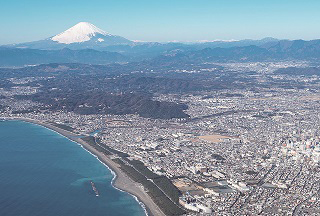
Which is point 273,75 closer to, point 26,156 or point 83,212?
point 26,156

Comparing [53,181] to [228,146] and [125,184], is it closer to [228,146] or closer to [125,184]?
[125,184]

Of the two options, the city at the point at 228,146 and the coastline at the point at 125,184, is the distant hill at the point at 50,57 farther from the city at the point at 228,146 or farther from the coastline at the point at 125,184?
the coastline at the point at 125,184

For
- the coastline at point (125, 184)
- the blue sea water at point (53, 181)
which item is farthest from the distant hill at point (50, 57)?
the coastline at point (125, 184)


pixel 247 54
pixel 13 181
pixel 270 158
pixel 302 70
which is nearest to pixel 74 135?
pixel 13 181

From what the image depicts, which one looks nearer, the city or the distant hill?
the city

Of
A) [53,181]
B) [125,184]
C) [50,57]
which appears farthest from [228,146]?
[50,57]

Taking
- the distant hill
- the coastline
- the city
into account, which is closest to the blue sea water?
the coastline

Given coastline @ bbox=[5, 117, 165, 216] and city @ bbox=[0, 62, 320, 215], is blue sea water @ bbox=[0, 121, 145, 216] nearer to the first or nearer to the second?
coastline @ bbox=[5, 117, 165, 216]

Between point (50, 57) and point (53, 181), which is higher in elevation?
point (50, 57)
